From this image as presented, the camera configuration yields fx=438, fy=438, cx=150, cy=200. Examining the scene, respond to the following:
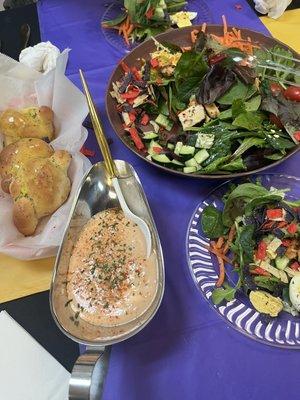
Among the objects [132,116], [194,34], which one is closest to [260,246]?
[132,116]

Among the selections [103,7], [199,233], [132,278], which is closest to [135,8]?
[103,7]

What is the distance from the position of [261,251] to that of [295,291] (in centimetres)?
9

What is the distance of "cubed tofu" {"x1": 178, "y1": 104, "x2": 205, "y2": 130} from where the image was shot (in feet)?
3.29

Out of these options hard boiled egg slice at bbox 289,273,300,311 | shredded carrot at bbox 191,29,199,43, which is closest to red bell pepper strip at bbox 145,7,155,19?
shredded carrot at bbox 191,29,199,43

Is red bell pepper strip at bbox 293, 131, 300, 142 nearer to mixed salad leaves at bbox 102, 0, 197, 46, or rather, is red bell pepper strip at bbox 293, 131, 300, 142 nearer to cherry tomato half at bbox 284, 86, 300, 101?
cherry tomato half at bbox 284, 86, 300, 101

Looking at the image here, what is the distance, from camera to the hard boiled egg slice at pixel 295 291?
77 centimetres

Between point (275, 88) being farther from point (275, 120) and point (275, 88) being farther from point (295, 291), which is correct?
point (295, 291)

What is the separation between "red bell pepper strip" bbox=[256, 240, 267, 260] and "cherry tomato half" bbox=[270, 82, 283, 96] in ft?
1.30

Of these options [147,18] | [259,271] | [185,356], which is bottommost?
[185,356]

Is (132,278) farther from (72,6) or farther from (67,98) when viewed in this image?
(72,6)

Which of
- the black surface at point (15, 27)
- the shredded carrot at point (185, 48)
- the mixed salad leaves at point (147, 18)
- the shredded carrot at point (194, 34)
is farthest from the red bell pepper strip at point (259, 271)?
the black surface at point (15, 27)

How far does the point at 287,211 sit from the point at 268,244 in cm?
8

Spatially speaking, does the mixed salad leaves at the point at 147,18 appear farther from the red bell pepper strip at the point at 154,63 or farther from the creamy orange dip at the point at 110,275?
the creamy orange dip at the point at 110,275

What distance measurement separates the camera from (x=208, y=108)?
102 centimetres
